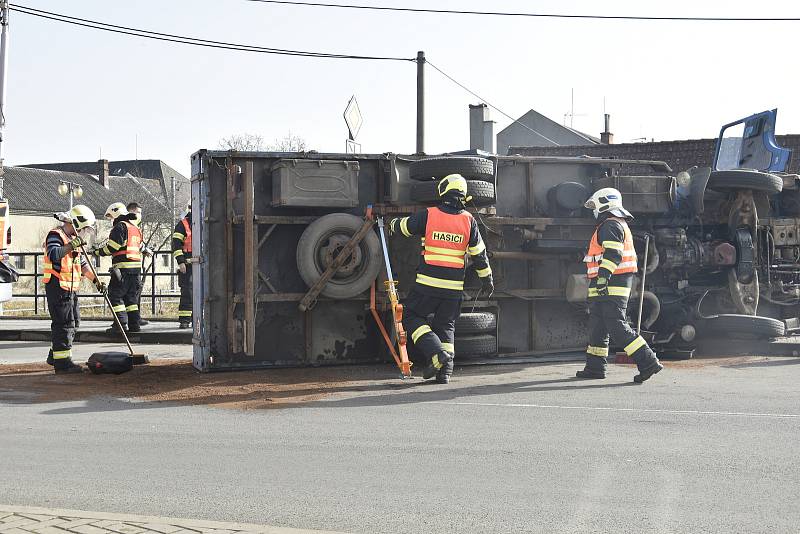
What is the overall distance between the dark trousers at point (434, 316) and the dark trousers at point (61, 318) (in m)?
3.75

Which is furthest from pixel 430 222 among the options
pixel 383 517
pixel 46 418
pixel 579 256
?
pixel 383 517

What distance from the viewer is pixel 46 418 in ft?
26.4

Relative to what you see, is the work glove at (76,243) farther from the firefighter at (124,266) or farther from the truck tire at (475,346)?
the truck tire at (475,346)

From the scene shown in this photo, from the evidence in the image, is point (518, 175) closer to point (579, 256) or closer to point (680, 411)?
point (579, 256)

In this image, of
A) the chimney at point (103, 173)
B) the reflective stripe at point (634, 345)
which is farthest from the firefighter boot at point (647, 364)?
the chimney at point (103, 173)

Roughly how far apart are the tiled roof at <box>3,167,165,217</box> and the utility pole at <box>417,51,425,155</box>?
4632 centimetres

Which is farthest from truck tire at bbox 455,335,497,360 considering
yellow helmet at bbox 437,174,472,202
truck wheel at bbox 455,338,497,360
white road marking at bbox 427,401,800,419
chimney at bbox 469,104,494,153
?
chimney at bbox 469,104,494,153

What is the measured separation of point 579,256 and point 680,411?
13.2ft

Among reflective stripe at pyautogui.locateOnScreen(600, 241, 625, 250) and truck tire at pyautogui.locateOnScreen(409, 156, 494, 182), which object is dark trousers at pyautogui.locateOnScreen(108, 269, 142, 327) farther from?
reflective stripe at pyautogui.locateOnScreen(600, 241, 625, 250)

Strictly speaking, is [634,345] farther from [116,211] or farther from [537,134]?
[537,134]

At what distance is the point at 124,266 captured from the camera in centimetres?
1505

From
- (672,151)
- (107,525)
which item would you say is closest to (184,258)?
(107,525)

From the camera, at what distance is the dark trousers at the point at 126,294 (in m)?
14.9

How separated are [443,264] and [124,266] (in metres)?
6.78
